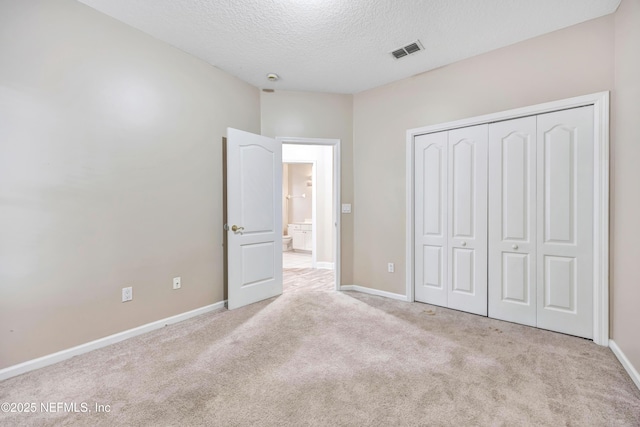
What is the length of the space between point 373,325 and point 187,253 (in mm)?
1966

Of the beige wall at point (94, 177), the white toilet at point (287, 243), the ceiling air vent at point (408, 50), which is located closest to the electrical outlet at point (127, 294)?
the beige wall at point (94, 177)

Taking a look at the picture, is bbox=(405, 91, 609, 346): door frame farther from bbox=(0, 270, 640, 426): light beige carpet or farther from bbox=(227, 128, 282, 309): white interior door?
bbox=(227, 128, 282, 309): white interior door

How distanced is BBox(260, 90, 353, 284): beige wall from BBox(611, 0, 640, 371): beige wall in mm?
2570

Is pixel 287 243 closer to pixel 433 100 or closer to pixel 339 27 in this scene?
pixel 433 100

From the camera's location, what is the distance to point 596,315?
7.97 feet

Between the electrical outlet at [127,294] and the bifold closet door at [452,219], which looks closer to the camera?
the electrical outlet at [127,294]

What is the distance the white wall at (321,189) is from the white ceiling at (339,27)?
2.35 meters

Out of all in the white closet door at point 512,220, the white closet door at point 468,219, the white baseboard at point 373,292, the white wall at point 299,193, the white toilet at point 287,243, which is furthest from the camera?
the white wall at point 299,193

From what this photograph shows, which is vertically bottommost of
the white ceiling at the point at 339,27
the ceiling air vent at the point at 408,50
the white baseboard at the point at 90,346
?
the white baseboard at the point at 90,346

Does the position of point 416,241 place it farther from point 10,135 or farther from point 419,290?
point 10,135

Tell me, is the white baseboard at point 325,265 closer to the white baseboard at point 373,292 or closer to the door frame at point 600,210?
the white baseboard at point 373,292

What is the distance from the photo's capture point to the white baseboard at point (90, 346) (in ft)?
6.55

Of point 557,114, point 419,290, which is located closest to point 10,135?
point 419,290

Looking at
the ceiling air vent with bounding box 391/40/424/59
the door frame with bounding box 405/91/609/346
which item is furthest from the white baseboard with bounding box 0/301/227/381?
the door frame with bounding box 405/91/609/346
